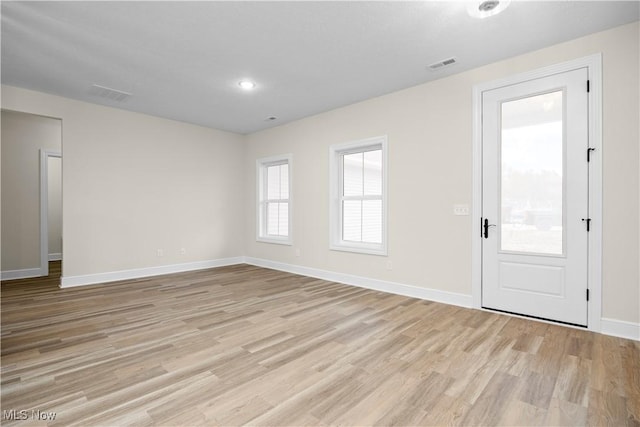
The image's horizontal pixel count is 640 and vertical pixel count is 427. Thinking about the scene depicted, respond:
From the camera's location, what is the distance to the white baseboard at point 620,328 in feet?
8.58

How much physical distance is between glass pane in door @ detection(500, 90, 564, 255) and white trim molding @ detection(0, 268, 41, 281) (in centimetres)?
718

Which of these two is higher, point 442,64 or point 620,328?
point 442,64

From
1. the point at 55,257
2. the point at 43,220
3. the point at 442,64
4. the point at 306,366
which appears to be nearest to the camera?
the point at 306,366

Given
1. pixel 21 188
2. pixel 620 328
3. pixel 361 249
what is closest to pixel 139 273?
pixel 21 188

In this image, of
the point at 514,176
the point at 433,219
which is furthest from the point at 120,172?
the point at 514,176

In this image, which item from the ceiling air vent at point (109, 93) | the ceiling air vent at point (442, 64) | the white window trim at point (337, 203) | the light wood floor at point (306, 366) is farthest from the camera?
the white window trim at point (337, 203)

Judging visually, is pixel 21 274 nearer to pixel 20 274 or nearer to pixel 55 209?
pixel 20 274

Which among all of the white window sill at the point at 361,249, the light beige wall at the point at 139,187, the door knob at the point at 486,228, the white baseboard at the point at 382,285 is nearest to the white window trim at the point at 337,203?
the white window sill at the point at 361,249

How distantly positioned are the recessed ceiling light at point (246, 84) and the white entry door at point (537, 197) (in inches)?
109

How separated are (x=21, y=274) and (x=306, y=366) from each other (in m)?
5.79

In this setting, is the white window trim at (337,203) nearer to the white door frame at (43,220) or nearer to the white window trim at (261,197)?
the white window trim at (261,197)

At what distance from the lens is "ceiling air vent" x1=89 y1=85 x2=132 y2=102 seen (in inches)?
161

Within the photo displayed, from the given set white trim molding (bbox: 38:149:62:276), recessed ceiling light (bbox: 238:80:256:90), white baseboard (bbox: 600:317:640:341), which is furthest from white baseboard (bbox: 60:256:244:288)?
white baseboard (bbox: 600:317:640:341)

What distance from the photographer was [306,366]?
2.20 meters
